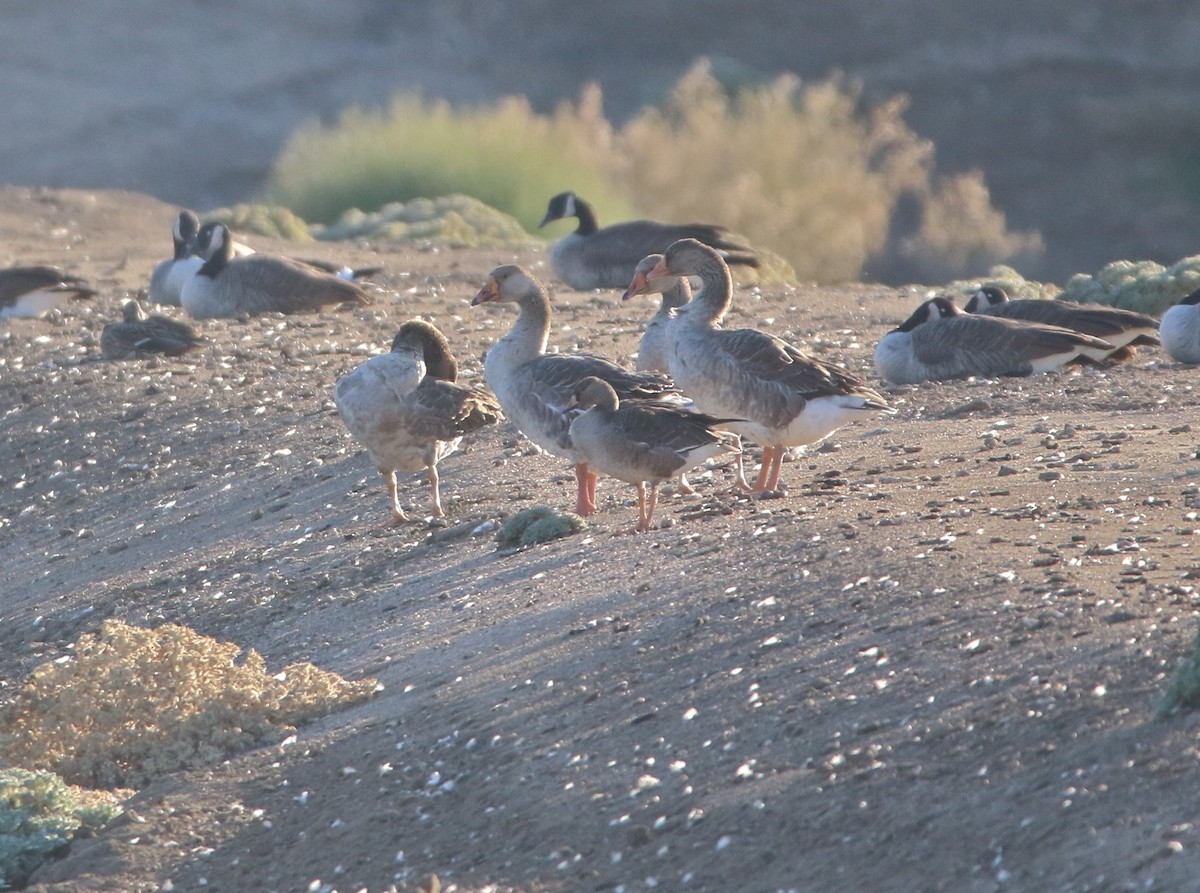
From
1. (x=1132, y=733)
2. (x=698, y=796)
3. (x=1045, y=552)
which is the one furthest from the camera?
(x=1045, y=552)

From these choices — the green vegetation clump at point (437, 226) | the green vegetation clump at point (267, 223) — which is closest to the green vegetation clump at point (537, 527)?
the green vegetation clump at point (437, 226)

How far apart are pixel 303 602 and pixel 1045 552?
3.45m

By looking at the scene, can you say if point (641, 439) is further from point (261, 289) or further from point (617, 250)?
point (617, 250)

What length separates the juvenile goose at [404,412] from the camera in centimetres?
854

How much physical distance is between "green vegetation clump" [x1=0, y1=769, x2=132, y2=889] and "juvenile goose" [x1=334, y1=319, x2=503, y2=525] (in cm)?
305

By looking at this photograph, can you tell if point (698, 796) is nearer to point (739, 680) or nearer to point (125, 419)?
point (739, 680)

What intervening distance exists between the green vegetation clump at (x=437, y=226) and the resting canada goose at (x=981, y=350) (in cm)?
1121

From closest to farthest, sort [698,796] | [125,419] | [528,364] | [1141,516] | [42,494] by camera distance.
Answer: [698,796]
[1141,516]
[528,364]
[42,494]
[125,419]

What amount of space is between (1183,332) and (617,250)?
7407 millimetres

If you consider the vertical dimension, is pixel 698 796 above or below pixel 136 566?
above

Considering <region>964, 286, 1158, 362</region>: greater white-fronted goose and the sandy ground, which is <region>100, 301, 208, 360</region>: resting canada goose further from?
<region>964, 286, 1158, 362</region>: greater white-fronted goose

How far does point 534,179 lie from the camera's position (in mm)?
27422

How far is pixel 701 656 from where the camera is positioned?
592 cm

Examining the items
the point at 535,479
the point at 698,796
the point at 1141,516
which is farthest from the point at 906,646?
the point at 535,479
